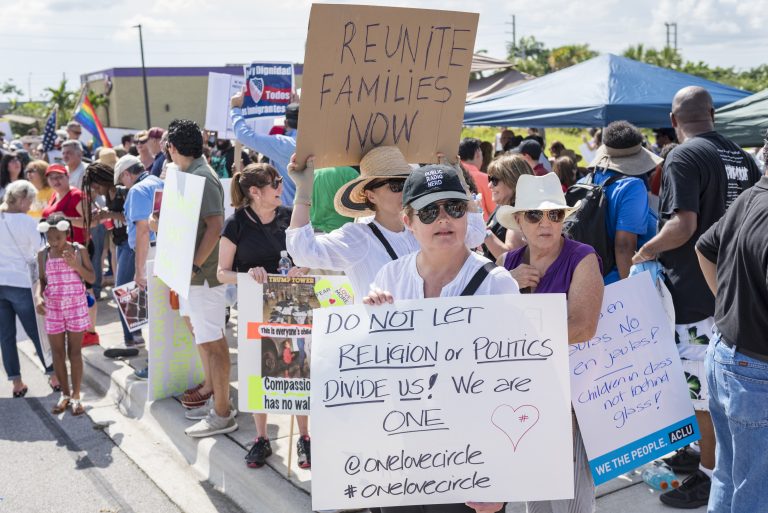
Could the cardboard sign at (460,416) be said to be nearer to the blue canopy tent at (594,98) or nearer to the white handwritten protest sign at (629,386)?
the white handwritten protest sign at (629,386)

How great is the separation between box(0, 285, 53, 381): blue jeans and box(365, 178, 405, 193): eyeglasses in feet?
15.8

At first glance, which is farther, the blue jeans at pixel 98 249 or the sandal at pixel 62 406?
the blue jeans at pixel 98 249

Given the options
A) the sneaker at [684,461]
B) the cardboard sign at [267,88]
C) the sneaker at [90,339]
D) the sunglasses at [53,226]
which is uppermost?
the cardboard sign at [267,88]

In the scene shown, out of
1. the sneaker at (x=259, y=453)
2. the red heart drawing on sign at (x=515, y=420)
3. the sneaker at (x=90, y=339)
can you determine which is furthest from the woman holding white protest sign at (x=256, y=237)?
the sneaker at (x=90, y=339)

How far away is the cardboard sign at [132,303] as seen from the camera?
6.71 meters

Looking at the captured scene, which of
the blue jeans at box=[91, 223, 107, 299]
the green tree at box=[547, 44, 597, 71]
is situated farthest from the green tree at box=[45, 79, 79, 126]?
the blue jeans at box=[91, 223, 107, 299]

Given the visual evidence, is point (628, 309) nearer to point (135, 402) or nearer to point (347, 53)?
point (347, 53)

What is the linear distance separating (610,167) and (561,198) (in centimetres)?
154

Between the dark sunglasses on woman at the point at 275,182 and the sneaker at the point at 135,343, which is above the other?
the dark sunglasses on woman at the point at 275,182

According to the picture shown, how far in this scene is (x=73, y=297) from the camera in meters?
6.28

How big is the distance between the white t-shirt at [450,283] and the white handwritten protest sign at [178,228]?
243 centimetres

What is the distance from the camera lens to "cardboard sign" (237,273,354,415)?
4.45 m

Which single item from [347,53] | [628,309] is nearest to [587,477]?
[628,309]

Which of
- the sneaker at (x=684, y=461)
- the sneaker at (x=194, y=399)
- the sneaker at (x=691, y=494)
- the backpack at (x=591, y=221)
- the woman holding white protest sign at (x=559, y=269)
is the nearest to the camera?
the woman holding white protest sign at (x=559, y=269)
